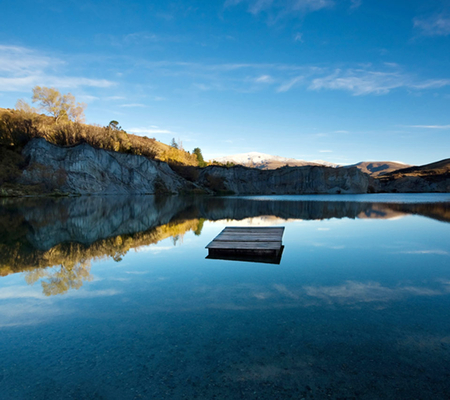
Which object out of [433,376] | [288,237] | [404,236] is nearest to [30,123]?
[288,237]

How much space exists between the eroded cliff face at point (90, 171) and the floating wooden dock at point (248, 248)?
2147 inches

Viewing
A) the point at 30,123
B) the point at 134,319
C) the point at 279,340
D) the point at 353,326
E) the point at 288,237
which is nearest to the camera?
the point at 279,340

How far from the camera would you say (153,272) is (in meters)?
8.82

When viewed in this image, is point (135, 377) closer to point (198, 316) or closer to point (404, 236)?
point (198, 316)

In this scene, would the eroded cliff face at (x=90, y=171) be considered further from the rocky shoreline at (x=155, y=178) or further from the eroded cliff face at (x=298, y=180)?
the eroded cliff face at (x=298, y=180)

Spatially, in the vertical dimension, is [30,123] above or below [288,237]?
above

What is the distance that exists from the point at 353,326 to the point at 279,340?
4.89 ft

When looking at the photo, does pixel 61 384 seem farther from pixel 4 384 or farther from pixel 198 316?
pixel 198 316

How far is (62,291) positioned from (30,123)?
7388 cm

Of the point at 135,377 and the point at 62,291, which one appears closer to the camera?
the point at 135,377

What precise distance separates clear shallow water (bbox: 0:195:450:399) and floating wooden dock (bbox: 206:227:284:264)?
58cm

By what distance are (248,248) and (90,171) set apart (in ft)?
200

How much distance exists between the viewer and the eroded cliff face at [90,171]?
185 ft

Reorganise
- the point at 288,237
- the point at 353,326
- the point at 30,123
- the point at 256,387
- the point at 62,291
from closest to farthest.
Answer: the point at 256,387
the point at 353,326
the point at 62,291
the point at 288,237
the point at 30,123
